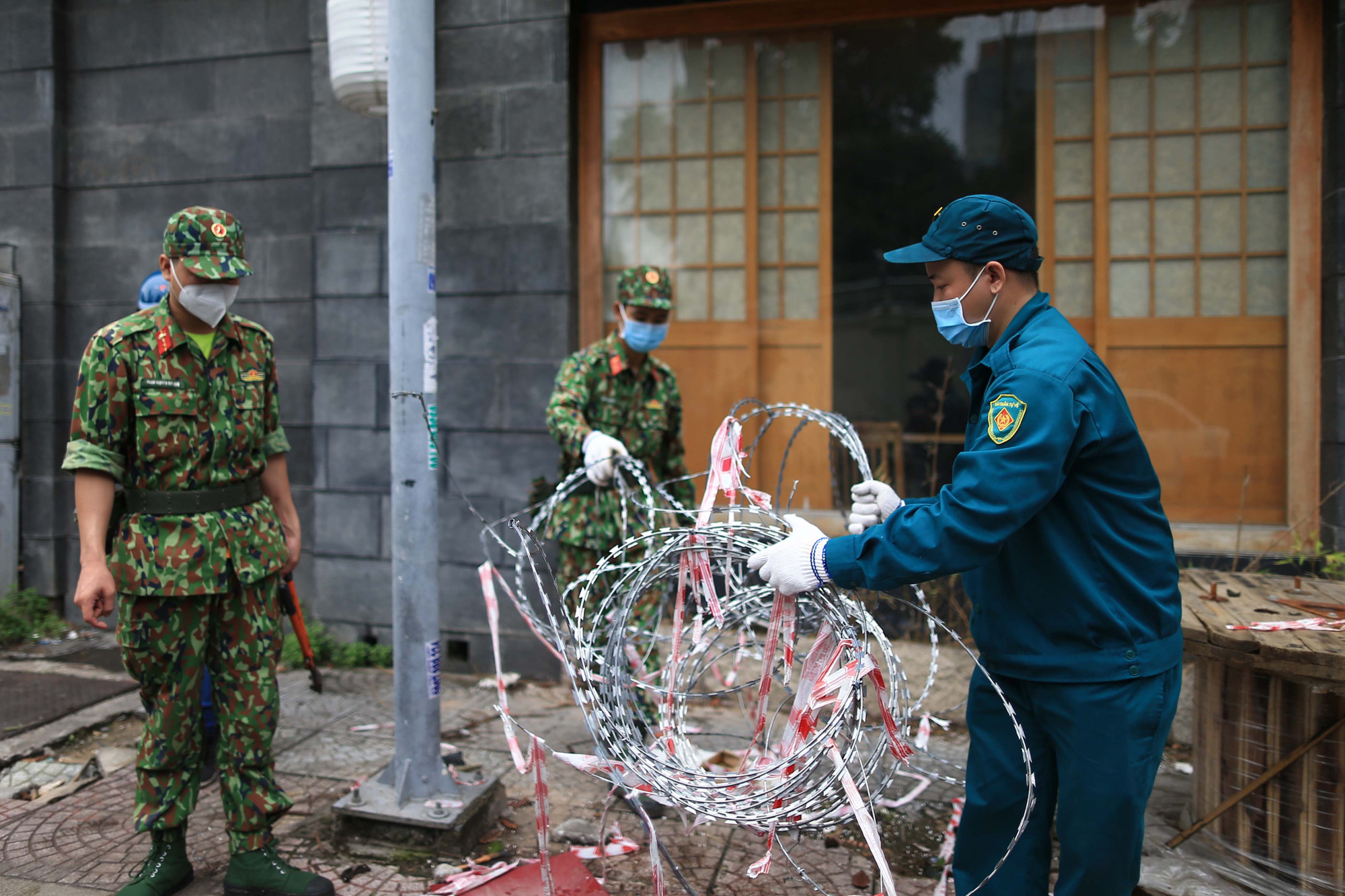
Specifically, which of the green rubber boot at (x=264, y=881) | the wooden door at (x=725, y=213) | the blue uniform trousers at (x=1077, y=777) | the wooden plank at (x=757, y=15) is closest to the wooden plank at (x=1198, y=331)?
the wooden door at (x=725, y=213)

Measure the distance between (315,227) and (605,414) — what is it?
8.62 ft

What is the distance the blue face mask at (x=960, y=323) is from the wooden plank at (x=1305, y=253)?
129 inches

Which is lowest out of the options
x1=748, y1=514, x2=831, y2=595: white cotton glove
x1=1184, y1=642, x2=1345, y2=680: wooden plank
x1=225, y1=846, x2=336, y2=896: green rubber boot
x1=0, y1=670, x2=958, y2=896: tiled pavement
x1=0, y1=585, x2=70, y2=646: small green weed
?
x1=0, y1=670, x2=958, y2=896: tiled pavement

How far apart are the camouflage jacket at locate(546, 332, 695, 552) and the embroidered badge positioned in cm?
205

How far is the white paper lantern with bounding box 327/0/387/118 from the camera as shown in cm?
456

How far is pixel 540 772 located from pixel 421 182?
2.03m

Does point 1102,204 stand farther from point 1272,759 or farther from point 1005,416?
point 1005,416

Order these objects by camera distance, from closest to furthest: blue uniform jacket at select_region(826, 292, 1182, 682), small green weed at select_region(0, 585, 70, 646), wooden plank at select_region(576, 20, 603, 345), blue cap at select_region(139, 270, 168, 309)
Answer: blue uniform jacket at select_region(826, 292, 1182, 682), blue cap at select_region(139, 270, 168, 309), wooden plank at select_region(576, 20, 603, 345), small green weed at select_region(0, 585, 70, 646)

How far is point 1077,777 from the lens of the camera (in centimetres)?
211

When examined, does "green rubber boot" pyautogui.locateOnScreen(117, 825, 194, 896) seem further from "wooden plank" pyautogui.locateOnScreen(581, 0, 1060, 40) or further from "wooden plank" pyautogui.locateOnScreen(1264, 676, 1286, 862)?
"wooden plank" pyautogui.locateOnScreen(581, 0, 1060, 40)

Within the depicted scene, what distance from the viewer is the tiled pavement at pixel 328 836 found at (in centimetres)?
302

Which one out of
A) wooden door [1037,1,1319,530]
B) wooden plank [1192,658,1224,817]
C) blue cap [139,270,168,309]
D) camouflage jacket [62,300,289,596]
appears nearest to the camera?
camouflage jacket [62,300,289,596]

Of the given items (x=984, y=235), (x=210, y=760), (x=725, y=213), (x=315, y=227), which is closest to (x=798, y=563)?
(x=984, y=235)

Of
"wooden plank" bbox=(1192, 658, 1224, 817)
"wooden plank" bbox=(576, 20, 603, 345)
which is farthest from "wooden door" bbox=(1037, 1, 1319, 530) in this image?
"wooden plank" bbox=(576, 20, 603, 345)
